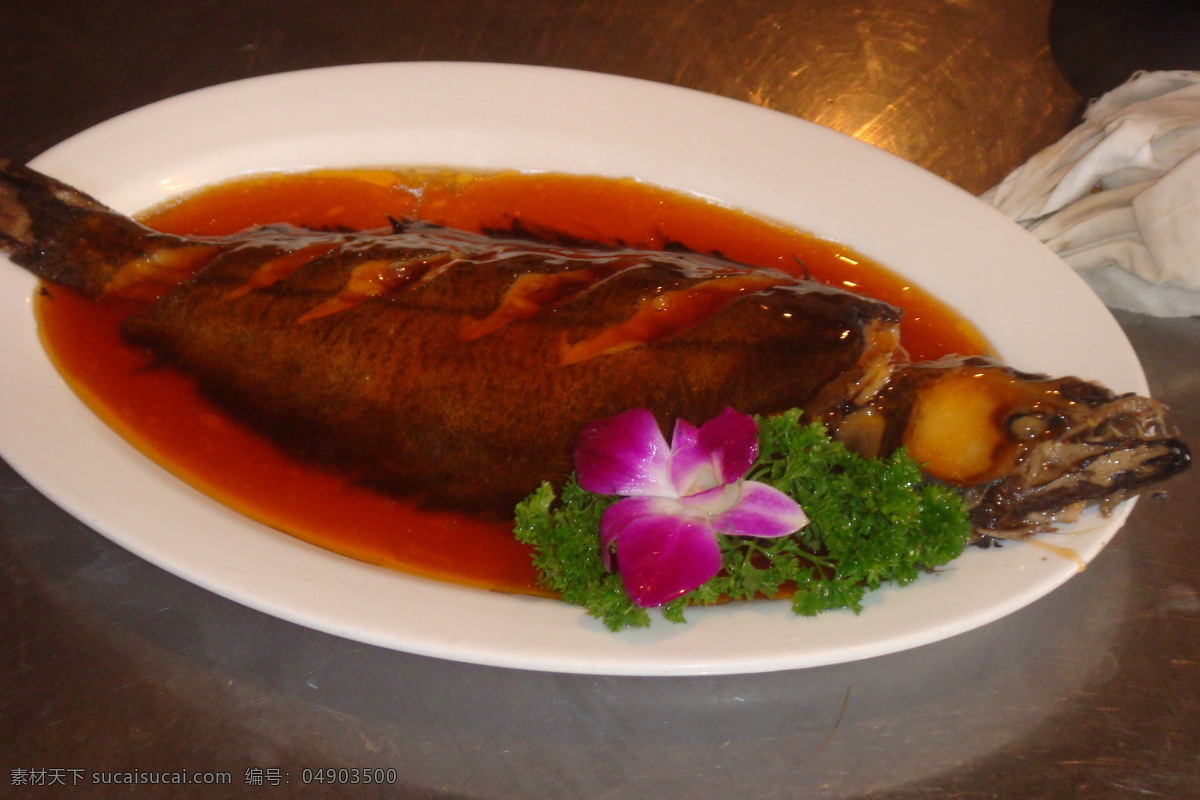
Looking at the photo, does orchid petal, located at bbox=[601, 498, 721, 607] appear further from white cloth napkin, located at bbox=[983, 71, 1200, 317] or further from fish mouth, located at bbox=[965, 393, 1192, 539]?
white cloth napkin, located at bbox=[983, 71, 1200, 317]

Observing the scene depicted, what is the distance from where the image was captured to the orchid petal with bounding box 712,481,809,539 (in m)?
1.78

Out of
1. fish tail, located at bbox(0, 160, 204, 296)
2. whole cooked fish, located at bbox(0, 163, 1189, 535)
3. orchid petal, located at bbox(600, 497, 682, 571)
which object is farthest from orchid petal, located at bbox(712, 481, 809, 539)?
fish tail, located at bbox(0, 160, 204, 296)

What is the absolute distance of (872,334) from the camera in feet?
7.06

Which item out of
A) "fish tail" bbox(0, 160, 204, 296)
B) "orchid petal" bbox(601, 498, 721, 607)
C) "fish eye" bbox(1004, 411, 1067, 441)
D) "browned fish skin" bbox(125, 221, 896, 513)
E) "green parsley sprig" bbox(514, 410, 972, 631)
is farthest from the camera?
"fish tail" bbox(0, 160, 204, 296)

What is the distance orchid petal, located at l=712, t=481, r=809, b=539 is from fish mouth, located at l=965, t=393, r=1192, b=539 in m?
0.47

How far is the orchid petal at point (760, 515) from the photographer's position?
1784mm

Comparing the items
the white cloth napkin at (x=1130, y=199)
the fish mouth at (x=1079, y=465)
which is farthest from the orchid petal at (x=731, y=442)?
the white cloth napkin at (x=1130, y=199)

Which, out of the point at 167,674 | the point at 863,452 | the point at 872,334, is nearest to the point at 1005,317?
the point at 872,334

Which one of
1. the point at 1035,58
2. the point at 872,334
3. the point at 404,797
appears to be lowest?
the point at 404,797

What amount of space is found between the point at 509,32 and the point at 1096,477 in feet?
9.58

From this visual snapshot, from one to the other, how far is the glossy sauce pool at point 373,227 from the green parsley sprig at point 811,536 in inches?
10.4

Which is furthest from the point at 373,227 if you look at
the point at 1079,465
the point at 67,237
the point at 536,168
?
the point at 1079,465

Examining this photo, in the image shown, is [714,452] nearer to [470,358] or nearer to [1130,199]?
[470,358]

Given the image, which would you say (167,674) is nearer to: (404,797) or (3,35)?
(404,797)
